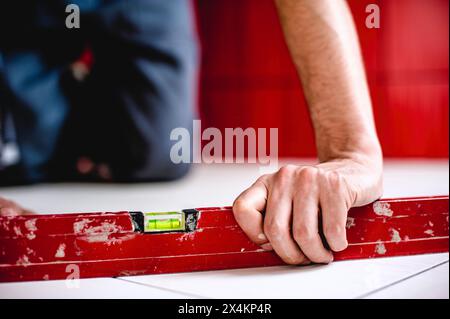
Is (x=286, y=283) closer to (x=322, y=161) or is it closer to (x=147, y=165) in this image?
(x=322, y=161)

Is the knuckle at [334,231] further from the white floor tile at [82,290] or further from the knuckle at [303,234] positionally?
the white floor tile at [82,290]

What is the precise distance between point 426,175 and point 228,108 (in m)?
1.31

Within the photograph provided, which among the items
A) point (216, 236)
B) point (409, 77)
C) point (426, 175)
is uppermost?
point (409, 77)

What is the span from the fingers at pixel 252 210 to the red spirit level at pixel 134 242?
2 centimetres

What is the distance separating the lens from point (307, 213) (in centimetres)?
74

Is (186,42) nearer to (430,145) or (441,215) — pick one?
(441,215)

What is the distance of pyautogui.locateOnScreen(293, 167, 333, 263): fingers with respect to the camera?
2.41 feet

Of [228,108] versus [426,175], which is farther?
[228,108]

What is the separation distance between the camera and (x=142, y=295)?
701 millimetres

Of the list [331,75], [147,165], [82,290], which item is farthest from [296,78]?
[82,290]

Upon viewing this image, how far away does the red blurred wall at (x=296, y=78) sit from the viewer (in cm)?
281

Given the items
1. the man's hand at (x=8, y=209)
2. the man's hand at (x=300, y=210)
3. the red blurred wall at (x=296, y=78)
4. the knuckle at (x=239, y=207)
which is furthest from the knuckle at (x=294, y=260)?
the red blurred wall at (x=296, y=78)

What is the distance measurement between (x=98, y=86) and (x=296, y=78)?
4.81 feet
